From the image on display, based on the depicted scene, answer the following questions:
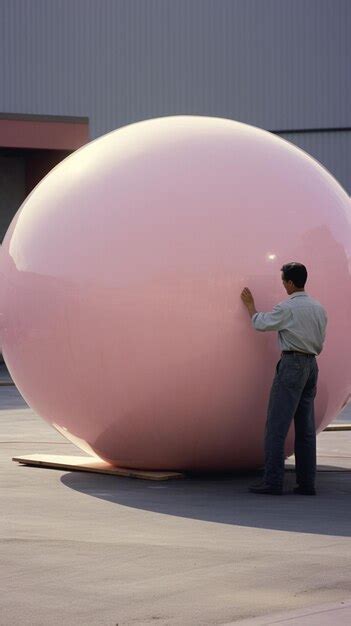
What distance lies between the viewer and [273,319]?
448 inches

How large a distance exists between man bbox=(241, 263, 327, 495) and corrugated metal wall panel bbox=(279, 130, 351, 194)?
25076mm

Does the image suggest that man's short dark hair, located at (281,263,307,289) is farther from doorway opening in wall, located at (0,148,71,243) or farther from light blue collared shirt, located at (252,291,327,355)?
doorway opening in wall, located at (0,148,71,243)

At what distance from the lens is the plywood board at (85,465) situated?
1224cm

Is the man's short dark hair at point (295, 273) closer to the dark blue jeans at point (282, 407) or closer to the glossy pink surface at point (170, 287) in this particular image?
the glossy pink surface at point (170, 287)

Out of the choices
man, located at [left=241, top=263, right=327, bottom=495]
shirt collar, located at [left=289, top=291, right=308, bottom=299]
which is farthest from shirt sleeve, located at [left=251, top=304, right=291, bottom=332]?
shirt collar, located at [left=289, top=291, right=308, bottom=299]

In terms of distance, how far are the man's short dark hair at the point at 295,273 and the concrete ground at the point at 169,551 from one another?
1626 mm

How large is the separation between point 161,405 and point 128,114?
27240 mm

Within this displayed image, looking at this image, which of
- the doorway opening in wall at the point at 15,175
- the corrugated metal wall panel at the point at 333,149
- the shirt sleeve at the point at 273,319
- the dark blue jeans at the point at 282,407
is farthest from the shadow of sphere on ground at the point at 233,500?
the doorway opening in wall at the point at 15,175

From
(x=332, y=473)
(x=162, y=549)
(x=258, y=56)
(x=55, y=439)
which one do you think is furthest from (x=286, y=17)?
(x=162, y=549)

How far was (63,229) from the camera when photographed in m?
11.9

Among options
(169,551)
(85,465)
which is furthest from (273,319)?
(169,551)

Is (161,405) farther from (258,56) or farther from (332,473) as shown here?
(258,56)

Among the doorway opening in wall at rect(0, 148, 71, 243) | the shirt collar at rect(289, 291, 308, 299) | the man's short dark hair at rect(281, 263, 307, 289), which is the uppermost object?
the doorway opening in wall at rect(0, 148, 71, 243)

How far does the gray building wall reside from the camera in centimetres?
3631
